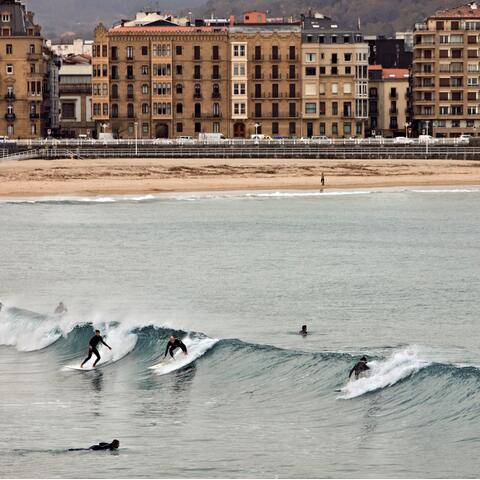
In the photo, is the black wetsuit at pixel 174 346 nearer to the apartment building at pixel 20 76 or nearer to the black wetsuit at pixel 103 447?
the black wetsuit at pixel 103 447

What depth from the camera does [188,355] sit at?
40000 millimetres

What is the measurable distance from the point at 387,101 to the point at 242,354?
15738cm

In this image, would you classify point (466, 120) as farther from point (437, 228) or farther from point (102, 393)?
point (102, 393)

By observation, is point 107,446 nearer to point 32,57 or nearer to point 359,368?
point 359,368

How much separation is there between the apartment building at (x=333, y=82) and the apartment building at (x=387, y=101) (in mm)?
23789

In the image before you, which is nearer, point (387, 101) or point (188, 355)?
point (188, 355)

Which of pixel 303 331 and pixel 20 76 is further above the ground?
pixel 20 76

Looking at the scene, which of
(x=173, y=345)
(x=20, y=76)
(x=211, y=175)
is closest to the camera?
(x=173, y=345)

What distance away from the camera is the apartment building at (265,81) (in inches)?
6422

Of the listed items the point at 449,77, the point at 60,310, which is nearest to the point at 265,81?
the point at 449,77

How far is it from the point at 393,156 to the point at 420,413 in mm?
104855

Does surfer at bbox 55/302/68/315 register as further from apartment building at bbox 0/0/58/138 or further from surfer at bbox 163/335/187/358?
apartment building at bbox 0/0/58/138

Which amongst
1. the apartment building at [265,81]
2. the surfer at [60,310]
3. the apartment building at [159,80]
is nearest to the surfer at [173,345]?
the surfer at [60,310]

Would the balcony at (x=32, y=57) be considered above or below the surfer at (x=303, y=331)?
above
